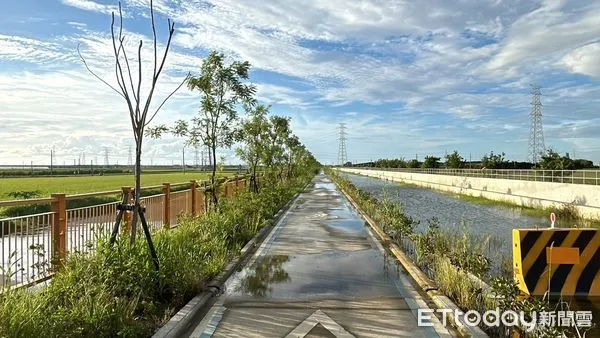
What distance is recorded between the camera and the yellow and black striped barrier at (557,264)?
23.4 feet

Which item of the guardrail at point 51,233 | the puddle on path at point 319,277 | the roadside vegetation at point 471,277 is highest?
the guardrail at point 51,233

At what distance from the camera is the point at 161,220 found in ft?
36.4

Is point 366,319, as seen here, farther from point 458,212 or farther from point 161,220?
point 458,212

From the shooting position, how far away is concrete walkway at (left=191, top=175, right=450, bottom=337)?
18.1 feet

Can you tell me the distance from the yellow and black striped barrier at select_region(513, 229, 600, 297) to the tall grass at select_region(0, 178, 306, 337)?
4781 millimetres

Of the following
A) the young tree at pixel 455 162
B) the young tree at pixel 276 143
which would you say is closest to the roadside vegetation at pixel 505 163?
the young tree at pixel 455 162

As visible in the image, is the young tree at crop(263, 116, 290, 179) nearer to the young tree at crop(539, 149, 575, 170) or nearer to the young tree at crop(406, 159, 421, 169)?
the young tree at crop(539, 149, 575, 170)

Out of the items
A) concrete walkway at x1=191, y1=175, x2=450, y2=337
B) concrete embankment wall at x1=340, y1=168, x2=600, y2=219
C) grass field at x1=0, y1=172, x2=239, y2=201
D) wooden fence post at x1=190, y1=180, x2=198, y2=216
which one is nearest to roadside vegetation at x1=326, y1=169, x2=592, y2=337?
concrete walkway at x1=191, y1=175, x2=450, y2=337

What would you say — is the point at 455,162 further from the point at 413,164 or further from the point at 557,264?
the point at 557,264

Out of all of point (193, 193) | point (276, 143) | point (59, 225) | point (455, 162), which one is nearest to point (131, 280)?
point (59, 225)

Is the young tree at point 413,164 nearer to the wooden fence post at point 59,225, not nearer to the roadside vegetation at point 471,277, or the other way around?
the roadside vegetation at point 471,277

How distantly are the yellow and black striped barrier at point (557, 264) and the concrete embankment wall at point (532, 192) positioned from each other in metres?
14.7

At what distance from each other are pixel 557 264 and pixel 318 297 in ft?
11.8

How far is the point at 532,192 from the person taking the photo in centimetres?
2712
